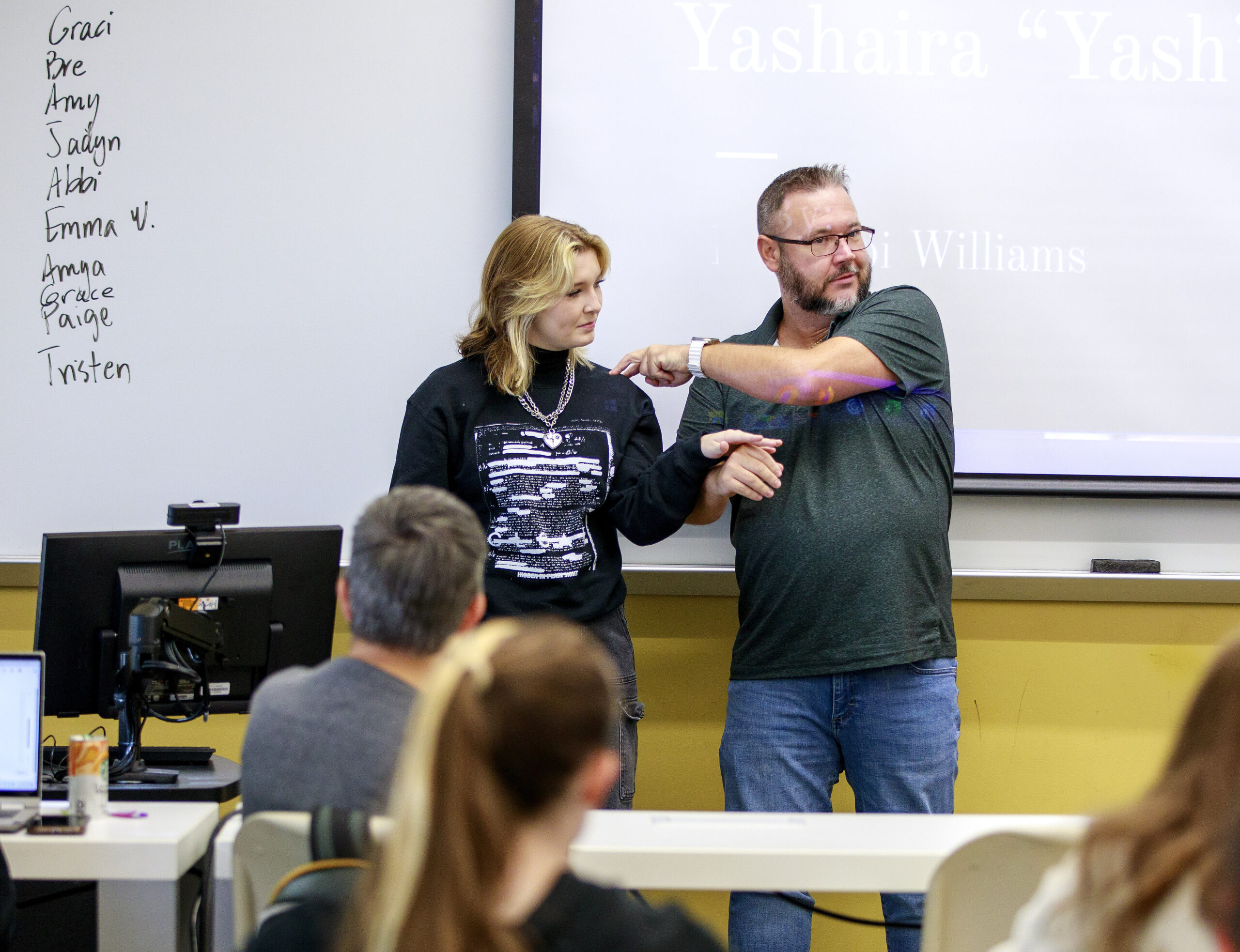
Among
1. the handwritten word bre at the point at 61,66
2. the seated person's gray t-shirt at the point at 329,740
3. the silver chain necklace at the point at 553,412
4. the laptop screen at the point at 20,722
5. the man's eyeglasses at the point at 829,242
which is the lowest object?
the laptop screen at the point at 20,722

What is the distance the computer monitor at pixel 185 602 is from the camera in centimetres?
192

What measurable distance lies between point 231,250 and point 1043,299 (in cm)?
200

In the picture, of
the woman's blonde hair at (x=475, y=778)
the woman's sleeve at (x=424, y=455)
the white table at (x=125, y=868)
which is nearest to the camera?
the woman's blonde hair at (x=475, y=778)

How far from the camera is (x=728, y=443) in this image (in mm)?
2217

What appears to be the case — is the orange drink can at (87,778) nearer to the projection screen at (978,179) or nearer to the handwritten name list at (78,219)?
the handwritten name list at (78,219)

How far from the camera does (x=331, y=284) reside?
2.73 metres

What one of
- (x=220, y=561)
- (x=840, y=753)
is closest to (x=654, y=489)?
(x=840, y=753)

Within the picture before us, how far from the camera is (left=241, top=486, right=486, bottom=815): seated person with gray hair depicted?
1.21 m

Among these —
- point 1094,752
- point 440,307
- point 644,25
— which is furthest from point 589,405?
point 1094,752

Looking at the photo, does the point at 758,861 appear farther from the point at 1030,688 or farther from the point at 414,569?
the point at 1030,688

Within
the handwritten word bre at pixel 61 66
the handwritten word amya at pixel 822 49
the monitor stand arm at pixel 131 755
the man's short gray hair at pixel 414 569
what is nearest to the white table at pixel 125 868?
the monitor stand arm at pixel 131 755

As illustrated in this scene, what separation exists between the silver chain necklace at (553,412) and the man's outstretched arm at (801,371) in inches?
11.8

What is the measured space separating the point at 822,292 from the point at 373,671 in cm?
146

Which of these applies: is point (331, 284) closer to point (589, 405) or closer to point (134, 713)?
point (589, 405)
